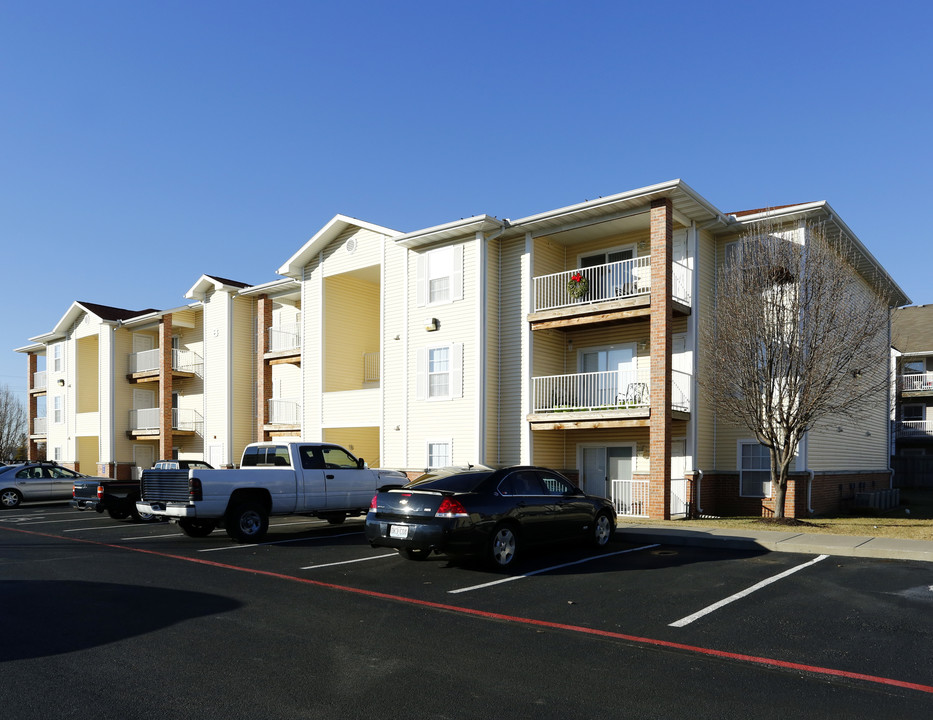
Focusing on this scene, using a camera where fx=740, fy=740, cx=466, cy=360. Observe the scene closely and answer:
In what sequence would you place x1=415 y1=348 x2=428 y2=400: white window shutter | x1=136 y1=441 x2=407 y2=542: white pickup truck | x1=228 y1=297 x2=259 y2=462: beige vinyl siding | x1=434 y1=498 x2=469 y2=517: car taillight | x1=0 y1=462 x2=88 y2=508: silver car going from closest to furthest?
x1=434 y1=498 x2=469 y2=517: car taillight < x1=136 y1=441 x2=407 y2=542: white pickup truck < x1=415 y1=348 x2=428 y2=400: white window shutter < x1=0 y1=462 x2=88 y2=508: silver car < x1=228 y1=297 x2=259 y2=462: beige vinyl siding

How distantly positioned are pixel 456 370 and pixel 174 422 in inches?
742

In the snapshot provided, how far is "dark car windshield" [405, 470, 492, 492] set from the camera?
10.9 metres

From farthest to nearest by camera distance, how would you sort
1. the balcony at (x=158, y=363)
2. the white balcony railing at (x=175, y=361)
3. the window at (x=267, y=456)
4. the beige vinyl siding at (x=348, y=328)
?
the white balcony railing at (x=175, y=361) < the balcony at (x=158, y=363) < the beige vinyl siding at (x=348, y=328) < the window at (x=267, y=456)

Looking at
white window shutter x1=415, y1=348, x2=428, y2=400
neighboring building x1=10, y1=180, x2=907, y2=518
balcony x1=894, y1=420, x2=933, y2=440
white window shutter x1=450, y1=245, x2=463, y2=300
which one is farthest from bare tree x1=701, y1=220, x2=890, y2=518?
balcony x1=894, y1=420, x2=933, y2=440

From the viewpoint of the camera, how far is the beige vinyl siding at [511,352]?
850 inches

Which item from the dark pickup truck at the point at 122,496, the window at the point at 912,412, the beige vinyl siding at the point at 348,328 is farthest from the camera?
the window at the point at 912,412

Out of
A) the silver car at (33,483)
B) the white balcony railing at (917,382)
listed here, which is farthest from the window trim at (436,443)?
the white balcony railing at (917,382)

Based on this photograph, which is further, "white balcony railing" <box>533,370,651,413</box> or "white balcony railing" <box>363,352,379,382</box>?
"white balcony railing" <box>363,352,379,382</box>

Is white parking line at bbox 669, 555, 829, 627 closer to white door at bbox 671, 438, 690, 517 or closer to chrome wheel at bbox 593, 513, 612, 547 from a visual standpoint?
chrome wheel at bbox 593, 513, 612, 547

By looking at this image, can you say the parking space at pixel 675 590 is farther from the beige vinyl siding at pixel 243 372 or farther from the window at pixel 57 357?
the window at pixel 57 357

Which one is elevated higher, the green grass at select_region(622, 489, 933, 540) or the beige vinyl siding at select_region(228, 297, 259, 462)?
the beige vinyl siding at select_region(228, 297, 259, 462)

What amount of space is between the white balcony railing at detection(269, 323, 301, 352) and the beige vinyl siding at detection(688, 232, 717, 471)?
16066mm

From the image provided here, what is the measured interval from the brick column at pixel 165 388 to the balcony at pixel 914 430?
36.4 metres

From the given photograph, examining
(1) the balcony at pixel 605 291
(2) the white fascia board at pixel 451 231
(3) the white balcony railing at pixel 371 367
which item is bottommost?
(3) the white balcony railing at pixel 371 367
